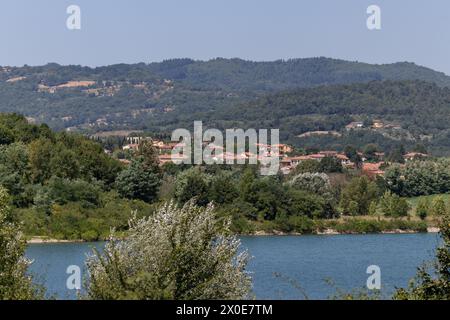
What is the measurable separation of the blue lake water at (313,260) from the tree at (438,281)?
9.06 metres

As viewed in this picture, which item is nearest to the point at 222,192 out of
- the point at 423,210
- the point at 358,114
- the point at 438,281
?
the point at 423,210

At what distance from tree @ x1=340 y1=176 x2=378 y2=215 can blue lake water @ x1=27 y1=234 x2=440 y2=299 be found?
17.0 ft

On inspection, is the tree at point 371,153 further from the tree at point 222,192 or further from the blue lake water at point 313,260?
the tree at point 222,192

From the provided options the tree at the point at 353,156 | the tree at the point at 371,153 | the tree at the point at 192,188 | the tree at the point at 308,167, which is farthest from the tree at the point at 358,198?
the tree at the point at 371,153

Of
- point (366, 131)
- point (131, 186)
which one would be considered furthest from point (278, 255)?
point (366, 131)

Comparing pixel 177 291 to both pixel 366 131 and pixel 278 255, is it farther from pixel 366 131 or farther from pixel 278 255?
pixel 366 131

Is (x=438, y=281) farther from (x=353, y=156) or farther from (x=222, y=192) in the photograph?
(x=353, y=156)

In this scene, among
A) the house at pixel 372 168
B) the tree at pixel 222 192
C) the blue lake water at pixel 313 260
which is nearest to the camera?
the blue lake water at pixel 313 260

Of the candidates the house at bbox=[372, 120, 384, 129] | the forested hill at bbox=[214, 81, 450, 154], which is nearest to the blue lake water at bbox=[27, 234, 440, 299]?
the forested hill at bbox=[214, 81, 450, 154]

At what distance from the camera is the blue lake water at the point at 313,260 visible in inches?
1144

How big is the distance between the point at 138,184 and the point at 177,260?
39308 mm

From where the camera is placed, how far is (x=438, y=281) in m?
15.5

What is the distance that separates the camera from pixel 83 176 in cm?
5381

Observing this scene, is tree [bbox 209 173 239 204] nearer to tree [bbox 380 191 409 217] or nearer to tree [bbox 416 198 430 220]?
tree [bbox 380 191 409 217]
